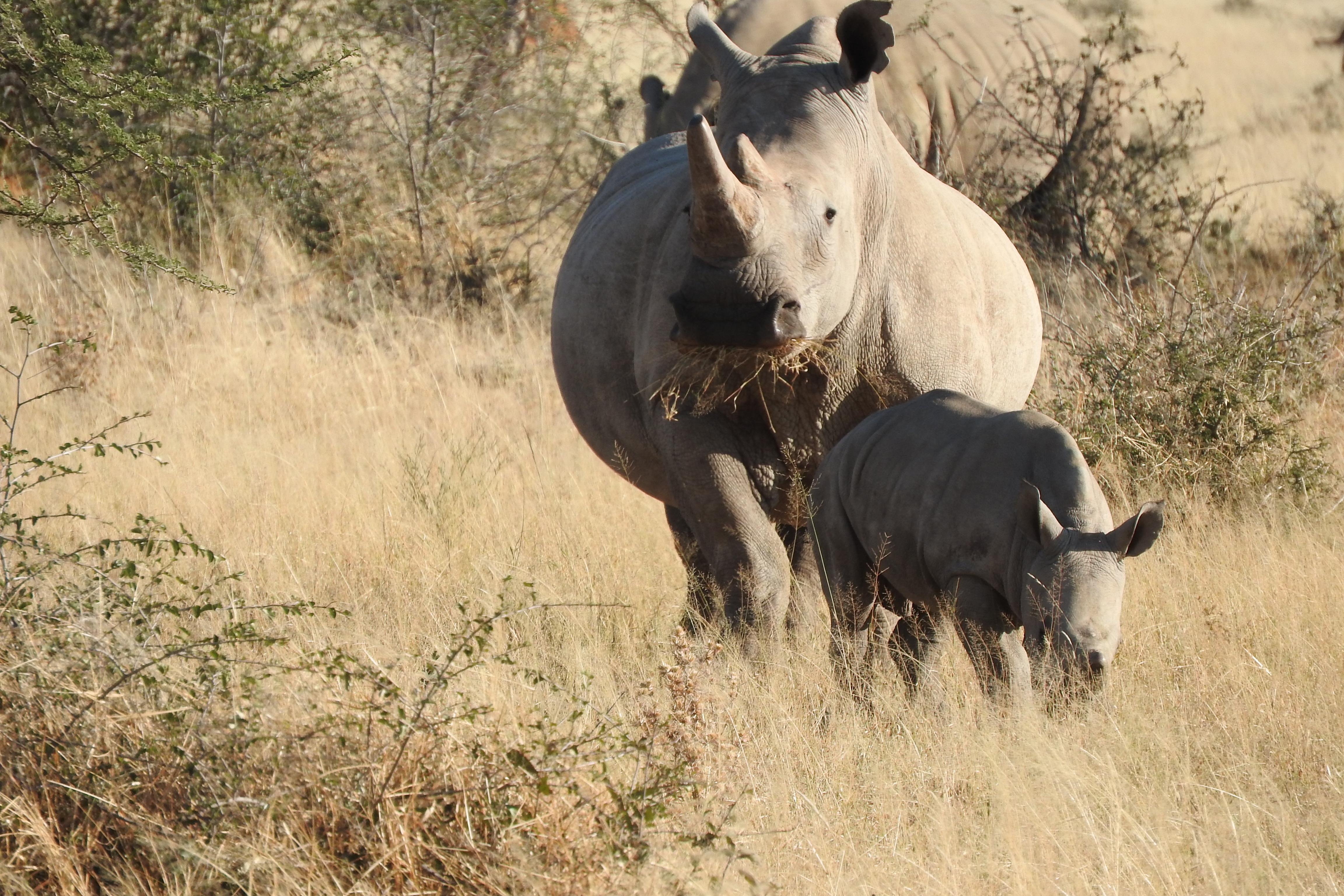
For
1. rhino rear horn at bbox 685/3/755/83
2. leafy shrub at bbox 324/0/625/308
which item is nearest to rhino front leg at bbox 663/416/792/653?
rhino rear horn at bbox 685/3/755/83

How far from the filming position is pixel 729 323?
4.24 m

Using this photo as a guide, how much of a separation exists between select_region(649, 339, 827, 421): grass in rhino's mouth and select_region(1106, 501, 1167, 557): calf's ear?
1.04 meters

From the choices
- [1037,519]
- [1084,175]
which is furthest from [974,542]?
[1084,175]

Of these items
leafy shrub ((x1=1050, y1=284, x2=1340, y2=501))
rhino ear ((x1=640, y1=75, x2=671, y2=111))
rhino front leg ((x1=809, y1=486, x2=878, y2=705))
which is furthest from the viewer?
rhino ear ((x1=640, y1=75, x2=671, y2=111))

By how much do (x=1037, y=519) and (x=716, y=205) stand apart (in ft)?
3.88

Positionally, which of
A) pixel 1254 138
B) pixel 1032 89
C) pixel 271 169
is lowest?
pixel 1254 138

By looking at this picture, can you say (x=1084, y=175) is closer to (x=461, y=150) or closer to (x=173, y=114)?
(x=461, y=150)

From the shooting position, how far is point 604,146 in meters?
12.3

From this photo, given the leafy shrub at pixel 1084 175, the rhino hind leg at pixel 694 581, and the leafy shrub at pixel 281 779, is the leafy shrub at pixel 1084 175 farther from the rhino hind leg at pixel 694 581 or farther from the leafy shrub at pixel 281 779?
the leafy shrub at pixel 281 779

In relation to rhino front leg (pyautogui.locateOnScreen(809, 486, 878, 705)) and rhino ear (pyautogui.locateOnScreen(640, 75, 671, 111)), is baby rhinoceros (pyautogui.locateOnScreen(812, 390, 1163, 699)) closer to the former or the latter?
rhino front leg (pyautogui.locateOnScreen(809, 486, 878, 705))

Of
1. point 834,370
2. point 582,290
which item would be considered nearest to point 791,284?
point 834,370

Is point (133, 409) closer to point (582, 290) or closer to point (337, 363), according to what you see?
point (337, 363)

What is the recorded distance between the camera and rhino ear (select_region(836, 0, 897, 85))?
478cm

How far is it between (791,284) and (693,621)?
67.8 inches
